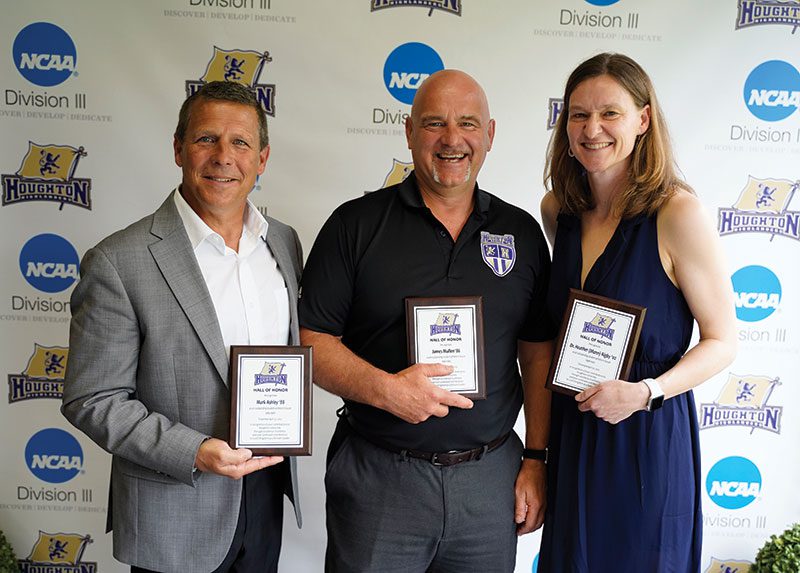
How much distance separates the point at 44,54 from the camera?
2.95 metres

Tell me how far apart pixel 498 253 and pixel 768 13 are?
6.74 feet

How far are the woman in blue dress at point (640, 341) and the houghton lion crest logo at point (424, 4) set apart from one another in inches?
Answer: 46.2

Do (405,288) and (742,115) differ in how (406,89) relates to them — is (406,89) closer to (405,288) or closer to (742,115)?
(405,288)

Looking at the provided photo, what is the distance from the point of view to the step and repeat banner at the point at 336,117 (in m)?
2.93

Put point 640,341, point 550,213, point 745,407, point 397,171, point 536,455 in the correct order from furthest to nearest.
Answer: point 745,407 → point 397,171 → point 550,213 → point 536,455 → point 640,341

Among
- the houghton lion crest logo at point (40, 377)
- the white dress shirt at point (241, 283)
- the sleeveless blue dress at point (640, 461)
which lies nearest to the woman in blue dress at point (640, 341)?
the sleeveless blue dress at point (640, 461)

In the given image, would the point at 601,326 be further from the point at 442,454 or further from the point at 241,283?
the point at 241,283

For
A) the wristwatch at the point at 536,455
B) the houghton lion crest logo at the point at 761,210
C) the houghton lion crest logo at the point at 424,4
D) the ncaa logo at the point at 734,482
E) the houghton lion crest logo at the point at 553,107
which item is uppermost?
the houghton lion crest logo at the point at 424,4

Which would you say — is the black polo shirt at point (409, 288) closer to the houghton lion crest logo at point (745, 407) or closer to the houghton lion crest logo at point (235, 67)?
the houghton lion crest logo at point (235, 67)

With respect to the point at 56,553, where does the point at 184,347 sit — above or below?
above

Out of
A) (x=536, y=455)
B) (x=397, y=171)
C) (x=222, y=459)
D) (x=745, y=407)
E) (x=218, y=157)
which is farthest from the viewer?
(x=745, y=407)

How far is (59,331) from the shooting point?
3.09 meters

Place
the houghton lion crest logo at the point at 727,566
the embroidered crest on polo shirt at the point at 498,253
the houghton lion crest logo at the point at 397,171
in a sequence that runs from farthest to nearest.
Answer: the houghton lion crest logo at the point at 727,566 < the houghton lion crest logo at the point at 397,171 < the embroidered crest on polo shirt at the point at 498,253

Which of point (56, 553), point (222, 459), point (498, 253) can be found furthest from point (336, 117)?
point (56, 553)
